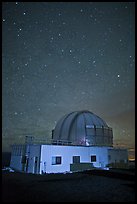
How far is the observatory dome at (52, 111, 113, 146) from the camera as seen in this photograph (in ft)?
89.8

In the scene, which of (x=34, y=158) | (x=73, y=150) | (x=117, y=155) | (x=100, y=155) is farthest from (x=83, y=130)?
(x=34, y=158)

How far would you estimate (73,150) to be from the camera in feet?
75.6

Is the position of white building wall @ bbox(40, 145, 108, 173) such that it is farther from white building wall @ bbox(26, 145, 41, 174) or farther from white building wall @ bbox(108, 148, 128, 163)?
white building wall @ bbox(108, 148, 128, 163)

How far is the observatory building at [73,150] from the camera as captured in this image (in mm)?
20766

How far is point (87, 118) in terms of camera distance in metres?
29.3

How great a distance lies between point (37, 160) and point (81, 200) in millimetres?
12948

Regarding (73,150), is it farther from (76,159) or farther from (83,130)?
(83,130)

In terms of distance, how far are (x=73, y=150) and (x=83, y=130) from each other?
5158mm

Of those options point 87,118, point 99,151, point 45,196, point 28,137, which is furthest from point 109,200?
point 87,118

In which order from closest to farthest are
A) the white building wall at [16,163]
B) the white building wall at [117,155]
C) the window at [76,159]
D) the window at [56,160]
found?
A: the window at [56,160]
the white building wall at [16,163]
the window at [76,159]
the white building wall at [117,155]

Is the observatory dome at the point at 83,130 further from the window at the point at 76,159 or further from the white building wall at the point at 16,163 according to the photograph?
the white building wall at the point at 16,163

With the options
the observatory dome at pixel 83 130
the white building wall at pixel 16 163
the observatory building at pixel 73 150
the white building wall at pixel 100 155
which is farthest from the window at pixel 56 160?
the observatory dome at pixel 83 130

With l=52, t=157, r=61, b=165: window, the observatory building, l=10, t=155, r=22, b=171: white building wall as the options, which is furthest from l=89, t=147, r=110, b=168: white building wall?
l=10, t=155, r=22, b=171: white building wall

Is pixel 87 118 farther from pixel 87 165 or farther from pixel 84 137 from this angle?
pixel 87 165
